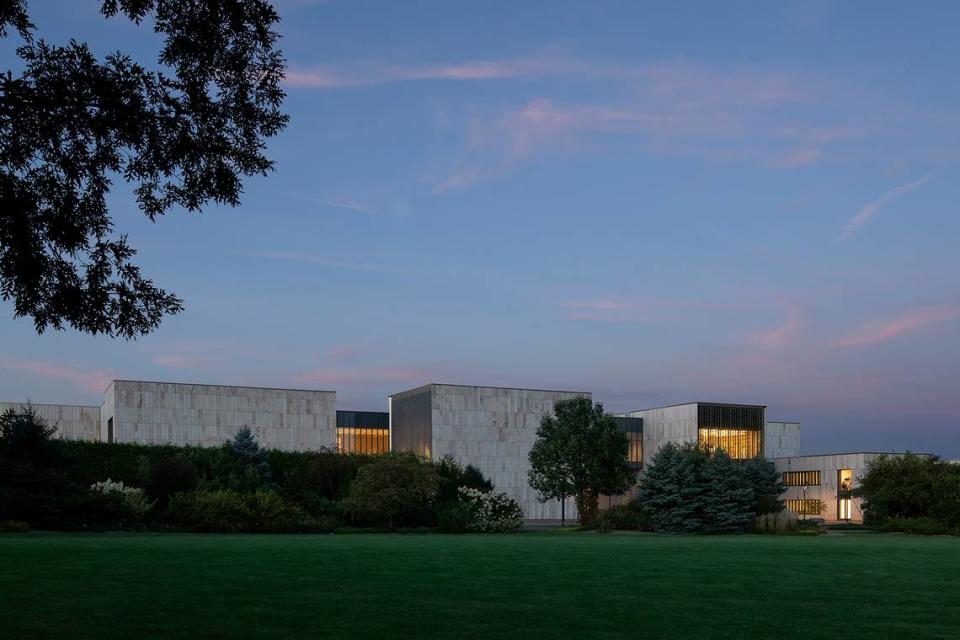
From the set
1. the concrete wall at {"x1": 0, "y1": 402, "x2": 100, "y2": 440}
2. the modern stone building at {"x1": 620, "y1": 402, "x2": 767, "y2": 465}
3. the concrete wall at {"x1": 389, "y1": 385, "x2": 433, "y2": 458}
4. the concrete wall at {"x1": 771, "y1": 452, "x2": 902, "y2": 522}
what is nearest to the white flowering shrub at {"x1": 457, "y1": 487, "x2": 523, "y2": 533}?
the concrete wall at {"x1": 389, "y1": 385, "x2": 433, "y2": 458}

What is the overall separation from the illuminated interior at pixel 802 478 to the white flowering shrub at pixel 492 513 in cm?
5402

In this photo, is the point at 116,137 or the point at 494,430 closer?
the point at 116,137

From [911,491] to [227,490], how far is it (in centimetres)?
2884

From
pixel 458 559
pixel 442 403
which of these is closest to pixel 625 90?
pixel 458 559

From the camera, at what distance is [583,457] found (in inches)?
1751

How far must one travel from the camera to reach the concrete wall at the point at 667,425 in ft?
301

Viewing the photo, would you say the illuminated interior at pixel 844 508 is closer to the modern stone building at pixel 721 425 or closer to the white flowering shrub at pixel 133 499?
the modern stone building at pixel 721 425

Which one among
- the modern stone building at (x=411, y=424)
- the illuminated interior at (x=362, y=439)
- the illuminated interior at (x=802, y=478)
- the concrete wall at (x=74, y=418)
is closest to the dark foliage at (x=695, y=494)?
the modern stone building at (x=411, y=424)

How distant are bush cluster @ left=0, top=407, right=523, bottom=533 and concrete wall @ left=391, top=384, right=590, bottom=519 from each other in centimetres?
3127

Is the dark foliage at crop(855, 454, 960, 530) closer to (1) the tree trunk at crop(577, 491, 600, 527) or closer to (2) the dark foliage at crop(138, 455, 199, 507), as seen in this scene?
(1) the tree trunk at crop(577, 491, 600, 527)

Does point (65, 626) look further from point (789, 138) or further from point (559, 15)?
point (789, 138)

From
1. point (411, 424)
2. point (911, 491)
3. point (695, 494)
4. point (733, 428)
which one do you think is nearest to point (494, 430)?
point (411, 424)

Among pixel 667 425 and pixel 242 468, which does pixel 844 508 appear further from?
pixel 242 468

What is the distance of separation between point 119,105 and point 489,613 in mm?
6650
